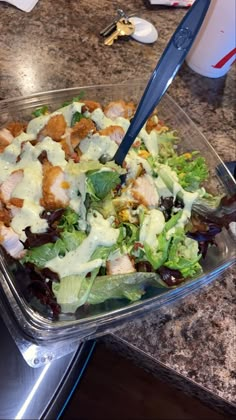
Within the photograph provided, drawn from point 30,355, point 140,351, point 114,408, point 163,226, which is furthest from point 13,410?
point 114,408

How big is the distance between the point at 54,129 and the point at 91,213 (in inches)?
7.1

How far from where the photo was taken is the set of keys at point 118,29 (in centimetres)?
130

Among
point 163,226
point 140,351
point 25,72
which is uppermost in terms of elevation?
point 25,72

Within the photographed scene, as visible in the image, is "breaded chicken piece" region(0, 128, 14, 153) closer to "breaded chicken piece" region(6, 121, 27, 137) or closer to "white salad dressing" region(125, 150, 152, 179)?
"breaded chicken piece" region(6, 121, 27, 137)

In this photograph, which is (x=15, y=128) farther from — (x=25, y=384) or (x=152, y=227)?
(x=25, y=384)

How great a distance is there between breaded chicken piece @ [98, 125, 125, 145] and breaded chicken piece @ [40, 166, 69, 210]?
121 mm

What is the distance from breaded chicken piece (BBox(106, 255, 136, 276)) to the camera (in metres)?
0.79

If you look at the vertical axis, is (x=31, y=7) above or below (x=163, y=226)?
above

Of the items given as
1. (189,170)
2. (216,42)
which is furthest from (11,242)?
(216,42)

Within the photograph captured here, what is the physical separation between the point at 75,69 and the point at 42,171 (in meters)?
0.46

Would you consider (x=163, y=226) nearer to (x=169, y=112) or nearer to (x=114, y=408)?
(x=169, y=112)

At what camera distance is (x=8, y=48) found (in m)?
1.17

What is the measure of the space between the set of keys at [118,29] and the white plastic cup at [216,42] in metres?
0.18

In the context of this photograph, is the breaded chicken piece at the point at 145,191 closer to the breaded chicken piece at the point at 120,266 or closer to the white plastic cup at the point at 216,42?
the breaded chicken piece at the point at 120,266
